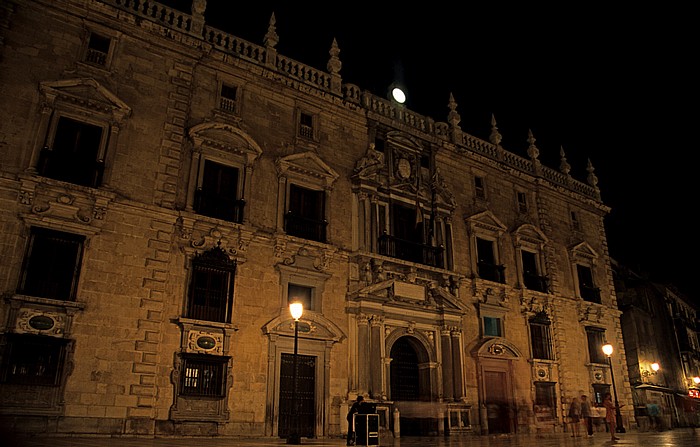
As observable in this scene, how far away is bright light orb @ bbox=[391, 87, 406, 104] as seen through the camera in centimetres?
2308

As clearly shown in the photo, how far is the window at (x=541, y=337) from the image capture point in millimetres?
22906

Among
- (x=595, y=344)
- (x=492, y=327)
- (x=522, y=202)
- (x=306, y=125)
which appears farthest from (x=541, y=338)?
(x=306, y=125)

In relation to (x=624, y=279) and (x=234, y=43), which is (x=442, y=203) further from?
(x=624, y=279)

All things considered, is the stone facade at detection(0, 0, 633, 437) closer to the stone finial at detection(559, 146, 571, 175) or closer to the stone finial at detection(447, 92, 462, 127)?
the stone finial at detection(447, 92, 462, 127)

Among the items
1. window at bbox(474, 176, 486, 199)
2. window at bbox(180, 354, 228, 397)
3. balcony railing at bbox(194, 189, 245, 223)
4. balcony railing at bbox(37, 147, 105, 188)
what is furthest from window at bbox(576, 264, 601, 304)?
balcony railing at bbox(37, 147, 105, 188)

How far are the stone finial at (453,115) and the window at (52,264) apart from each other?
16289mm

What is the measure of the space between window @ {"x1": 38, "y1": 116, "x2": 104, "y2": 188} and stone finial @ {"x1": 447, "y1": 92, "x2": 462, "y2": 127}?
48.9ft

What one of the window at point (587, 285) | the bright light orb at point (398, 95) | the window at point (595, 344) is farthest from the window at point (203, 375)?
the window at point (587, 285)

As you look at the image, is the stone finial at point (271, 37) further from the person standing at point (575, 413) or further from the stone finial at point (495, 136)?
the person standing at point (575, 413)

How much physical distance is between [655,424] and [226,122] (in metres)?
25.6

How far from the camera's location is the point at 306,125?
1938 centimetres

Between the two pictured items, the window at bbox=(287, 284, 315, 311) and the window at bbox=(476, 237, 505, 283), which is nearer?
the window at bbox=(287, 284, 315, 311)

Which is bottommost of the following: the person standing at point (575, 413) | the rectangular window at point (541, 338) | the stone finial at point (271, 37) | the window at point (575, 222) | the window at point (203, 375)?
the person standing at point (575, 413)

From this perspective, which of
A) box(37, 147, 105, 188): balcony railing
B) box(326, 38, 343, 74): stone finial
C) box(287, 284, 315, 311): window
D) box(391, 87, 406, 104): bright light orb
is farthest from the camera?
box(391, 87, 406, 104): bright light orb
